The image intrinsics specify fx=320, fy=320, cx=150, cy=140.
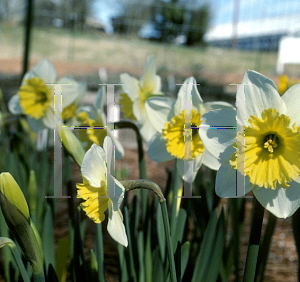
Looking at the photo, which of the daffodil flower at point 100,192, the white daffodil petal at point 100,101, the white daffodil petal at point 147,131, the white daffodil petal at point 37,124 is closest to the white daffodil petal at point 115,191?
the daffodil flower at point 100,192

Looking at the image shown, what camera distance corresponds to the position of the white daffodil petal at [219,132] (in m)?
0.70

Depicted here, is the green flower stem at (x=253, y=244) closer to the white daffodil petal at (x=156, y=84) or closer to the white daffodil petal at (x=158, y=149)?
the white daffodil petal at (x=158, y=149)

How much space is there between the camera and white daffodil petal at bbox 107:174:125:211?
0.61 meters

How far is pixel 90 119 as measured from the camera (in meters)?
1.17

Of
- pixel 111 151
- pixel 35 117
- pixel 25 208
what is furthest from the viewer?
pixel 35 117

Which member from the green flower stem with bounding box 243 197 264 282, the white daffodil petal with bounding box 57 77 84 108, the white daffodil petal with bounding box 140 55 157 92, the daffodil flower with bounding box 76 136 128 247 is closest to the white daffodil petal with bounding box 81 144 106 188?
the daffodil flower with bounding box 76 136 128 247

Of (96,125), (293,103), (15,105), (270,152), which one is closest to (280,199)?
(270,152)

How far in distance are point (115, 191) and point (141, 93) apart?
615 millimetres

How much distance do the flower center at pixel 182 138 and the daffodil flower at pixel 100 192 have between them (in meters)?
0.24

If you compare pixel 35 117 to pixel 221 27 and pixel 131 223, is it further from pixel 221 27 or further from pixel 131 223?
pixel 221 27

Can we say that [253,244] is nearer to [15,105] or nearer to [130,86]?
[130,86]

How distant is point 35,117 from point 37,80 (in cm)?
17

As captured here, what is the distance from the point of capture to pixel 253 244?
25.7 inches

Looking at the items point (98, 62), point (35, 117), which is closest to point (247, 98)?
point (35, 117)
